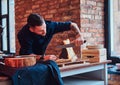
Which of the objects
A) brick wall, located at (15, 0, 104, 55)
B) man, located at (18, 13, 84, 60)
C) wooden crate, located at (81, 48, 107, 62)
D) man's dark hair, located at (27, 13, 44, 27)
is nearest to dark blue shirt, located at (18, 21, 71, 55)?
man, located at (18, 13, 84, 60)

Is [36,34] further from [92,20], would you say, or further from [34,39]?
[92,20]

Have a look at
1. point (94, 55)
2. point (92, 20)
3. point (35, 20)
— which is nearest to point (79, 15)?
point (92, 20)

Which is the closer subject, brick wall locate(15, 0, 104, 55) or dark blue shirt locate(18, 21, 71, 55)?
dark blue shirt locate(18, 21, 71, 55)

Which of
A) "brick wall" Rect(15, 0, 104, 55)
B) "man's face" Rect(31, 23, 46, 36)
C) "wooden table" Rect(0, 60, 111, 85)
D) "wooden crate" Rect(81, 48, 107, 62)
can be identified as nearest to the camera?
"wooden table" Rect(0, 60, 111, 85)

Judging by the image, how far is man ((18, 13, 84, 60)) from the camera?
79.6 inches

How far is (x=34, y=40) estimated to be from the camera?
2.24 m

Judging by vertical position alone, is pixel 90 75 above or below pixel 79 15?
below

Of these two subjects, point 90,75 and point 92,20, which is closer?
point 90,75

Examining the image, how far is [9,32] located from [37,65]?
13.7 feet

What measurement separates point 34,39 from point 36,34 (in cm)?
6

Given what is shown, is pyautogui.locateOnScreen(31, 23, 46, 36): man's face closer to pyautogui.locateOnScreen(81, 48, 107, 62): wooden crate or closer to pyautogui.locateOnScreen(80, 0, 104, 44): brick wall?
pyautogui.locateOnScreen(81, 48, 107, 62): wooden crate

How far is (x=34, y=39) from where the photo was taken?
7.30 feet

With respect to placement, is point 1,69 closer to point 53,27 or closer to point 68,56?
point 68,56

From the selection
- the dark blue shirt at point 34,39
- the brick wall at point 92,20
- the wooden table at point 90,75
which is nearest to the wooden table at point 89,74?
the wooden table at point 90,75
